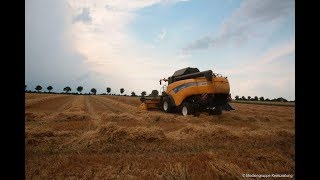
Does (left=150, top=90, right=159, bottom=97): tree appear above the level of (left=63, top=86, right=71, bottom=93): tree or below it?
below

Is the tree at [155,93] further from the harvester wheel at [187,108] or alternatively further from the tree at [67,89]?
the tree at [67,89]

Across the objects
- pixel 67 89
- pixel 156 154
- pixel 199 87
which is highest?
pixel 67 89

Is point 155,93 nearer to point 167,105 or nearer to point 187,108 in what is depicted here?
point 167,105

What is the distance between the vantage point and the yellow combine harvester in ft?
57.7

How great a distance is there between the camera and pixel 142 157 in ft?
23.5

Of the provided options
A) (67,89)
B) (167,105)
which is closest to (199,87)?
(167,105)

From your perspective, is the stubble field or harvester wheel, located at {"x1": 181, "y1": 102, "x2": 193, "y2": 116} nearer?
the stubble field

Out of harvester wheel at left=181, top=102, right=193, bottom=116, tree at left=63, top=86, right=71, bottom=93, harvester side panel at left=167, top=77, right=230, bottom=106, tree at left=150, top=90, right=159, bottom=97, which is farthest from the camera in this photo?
tree at left=63, top=86, right=71, bottom=93

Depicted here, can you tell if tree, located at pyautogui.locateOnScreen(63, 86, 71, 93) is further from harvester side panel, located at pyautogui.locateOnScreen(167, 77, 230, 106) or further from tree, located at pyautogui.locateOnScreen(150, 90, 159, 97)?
harvester side panel, located at pyautogui.locateOnScreen(167, 77, 230, 106)

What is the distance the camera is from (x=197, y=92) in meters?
Answer: 18.2

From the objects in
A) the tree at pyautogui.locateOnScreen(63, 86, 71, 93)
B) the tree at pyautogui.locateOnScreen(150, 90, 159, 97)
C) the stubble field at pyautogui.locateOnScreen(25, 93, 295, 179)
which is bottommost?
the stubble field at pyautogui.locateOnScreen(25, 93, 295, 179)

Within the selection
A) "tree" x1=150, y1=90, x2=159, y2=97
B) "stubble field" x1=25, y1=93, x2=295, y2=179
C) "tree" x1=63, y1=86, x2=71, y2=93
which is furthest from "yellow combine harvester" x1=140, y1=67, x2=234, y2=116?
"tree" x1=63, y1=86, x2=71, y2=93

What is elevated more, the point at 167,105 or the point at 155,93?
the point at 155,93

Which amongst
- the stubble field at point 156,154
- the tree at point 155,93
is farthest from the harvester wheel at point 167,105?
the stubble field at point 156,154
